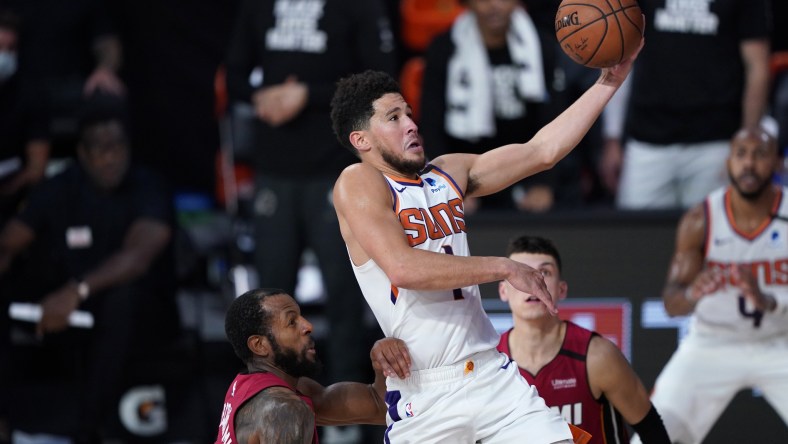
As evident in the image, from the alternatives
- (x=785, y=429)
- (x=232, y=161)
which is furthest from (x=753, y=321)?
(x=232, y=161)

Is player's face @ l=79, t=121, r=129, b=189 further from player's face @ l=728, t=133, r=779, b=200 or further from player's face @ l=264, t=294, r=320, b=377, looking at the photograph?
player's face @ l=728, t=133, r=779, b=200

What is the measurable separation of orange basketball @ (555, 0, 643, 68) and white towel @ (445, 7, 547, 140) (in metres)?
2.91

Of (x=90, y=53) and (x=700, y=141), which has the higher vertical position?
(x=90, y=53)

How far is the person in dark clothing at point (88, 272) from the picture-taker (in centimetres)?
819

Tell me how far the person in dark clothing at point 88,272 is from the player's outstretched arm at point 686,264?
10.7 feet

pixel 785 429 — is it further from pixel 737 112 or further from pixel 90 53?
pixel 90 53

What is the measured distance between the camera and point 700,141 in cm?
817

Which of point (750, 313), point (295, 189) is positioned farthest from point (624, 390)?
point (295, 189)

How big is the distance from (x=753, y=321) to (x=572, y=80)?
8.82 feet

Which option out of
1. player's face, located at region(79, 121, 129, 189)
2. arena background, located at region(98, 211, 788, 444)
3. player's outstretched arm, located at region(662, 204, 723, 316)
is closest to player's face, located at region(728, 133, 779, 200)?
player's outstretched arm, located at region(662, 204, 723, 316)

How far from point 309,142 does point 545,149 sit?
121 inches

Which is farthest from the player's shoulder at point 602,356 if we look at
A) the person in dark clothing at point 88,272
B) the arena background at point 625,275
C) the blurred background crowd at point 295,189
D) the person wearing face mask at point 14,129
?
the person wearing face mask at point 14,129

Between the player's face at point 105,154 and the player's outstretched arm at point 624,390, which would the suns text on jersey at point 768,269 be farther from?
the player's face at point 105,154

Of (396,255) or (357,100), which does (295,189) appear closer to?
(357,100)
